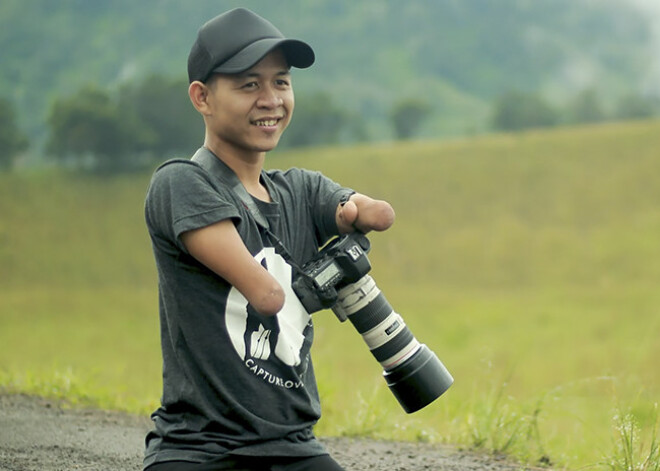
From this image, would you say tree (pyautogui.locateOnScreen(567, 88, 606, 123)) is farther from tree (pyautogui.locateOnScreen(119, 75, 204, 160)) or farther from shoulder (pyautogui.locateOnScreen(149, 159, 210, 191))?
shoulder (pyautogui.locateOnScreen(149, 159, 210, 191))

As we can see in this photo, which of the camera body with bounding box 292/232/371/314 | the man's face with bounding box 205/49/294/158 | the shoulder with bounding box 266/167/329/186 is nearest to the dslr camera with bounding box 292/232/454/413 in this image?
the camera body with bounding box 292/232/371/314

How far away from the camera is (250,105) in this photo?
112 inches

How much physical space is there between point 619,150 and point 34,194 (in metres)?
32.4

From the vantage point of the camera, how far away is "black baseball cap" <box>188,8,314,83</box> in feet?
9.14

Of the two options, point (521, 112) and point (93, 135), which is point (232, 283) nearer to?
point (93, 135)

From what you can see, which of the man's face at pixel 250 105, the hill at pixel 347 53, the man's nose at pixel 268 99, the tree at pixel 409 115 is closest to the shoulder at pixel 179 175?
the man's face at pixel 250 105

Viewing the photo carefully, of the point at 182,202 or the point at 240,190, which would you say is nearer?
the point at 182,202

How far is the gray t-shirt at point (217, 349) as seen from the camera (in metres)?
2.73

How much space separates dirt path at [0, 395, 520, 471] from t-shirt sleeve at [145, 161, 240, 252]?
1.95 m

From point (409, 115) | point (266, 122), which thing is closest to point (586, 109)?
point (409, 115)

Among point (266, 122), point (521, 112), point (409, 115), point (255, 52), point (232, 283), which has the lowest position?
point (232, 283)

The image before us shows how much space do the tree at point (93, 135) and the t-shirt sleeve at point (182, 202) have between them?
166ft

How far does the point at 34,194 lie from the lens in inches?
2034

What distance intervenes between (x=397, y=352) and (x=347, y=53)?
178452 millimetres
